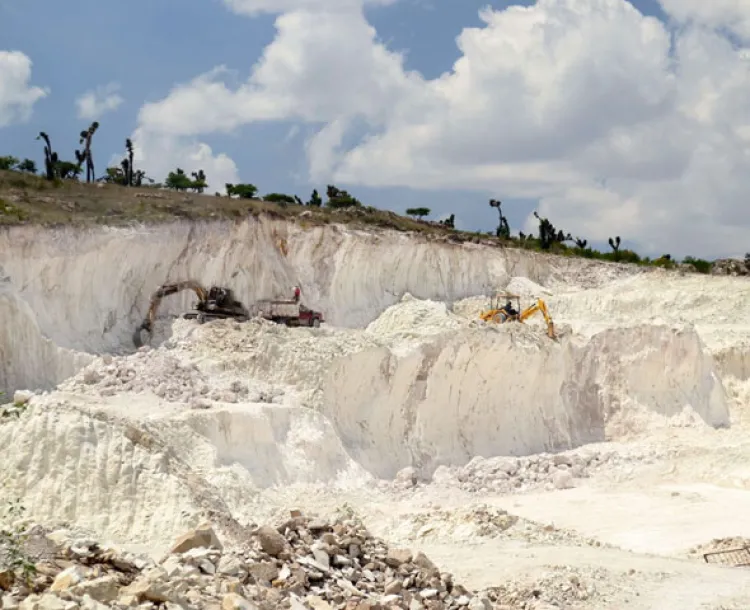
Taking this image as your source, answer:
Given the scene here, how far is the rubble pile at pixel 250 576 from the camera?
805 centimetres

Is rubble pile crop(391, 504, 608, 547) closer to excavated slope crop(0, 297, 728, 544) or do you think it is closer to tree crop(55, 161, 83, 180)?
excavated slope crop(0, 297, 728, 544)

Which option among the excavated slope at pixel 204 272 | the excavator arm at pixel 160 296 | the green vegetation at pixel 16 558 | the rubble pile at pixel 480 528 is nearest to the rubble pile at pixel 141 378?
the excavated slope at pixel 204 272

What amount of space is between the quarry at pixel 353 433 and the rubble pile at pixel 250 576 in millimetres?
38

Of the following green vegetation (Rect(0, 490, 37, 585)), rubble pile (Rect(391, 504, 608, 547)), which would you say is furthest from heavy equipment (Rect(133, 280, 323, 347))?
green vegetation (Rect(0, 490, 37, 585))

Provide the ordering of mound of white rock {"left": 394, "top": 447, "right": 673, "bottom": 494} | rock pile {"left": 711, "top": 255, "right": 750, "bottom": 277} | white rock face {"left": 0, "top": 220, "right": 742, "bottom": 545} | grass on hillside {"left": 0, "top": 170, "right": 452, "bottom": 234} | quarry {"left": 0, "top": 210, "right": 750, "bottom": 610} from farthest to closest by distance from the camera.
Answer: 1. rock pile {"left": 711, "top": 255, "right": 750, "bottom": 277}
2. grass on hillside {"left": 0, "top": 170, "right": 452, "bottom": 234}
3. mound of white rock {"left": 394, "top": 447, "right": 673, "bottom": 494}
4. white rock face {"left": 0, "top": 220, "right": 742, "bottom": 545}
5. quarry {"left": 0, "top": 210, "right": 750, "bottom": 610}

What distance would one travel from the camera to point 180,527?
1448 cm

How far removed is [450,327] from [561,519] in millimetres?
8611

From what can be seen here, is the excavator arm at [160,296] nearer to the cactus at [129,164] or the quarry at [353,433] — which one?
the quarry at [353,433]

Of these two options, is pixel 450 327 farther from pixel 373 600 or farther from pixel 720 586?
pixel 373 600

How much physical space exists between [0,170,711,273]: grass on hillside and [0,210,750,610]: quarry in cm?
57

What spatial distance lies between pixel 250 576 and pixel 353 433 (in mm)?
13916

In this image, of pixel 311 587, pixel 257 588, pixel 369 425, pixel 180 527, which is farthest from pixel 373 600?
pixel 369 425

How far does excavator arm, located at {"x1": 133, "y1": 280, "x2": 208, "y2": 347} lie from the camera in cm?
2730

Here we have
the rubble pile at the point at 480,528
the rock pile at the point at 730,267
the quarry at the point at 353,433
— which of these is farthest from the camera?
the rock pile at the point at 730,267
